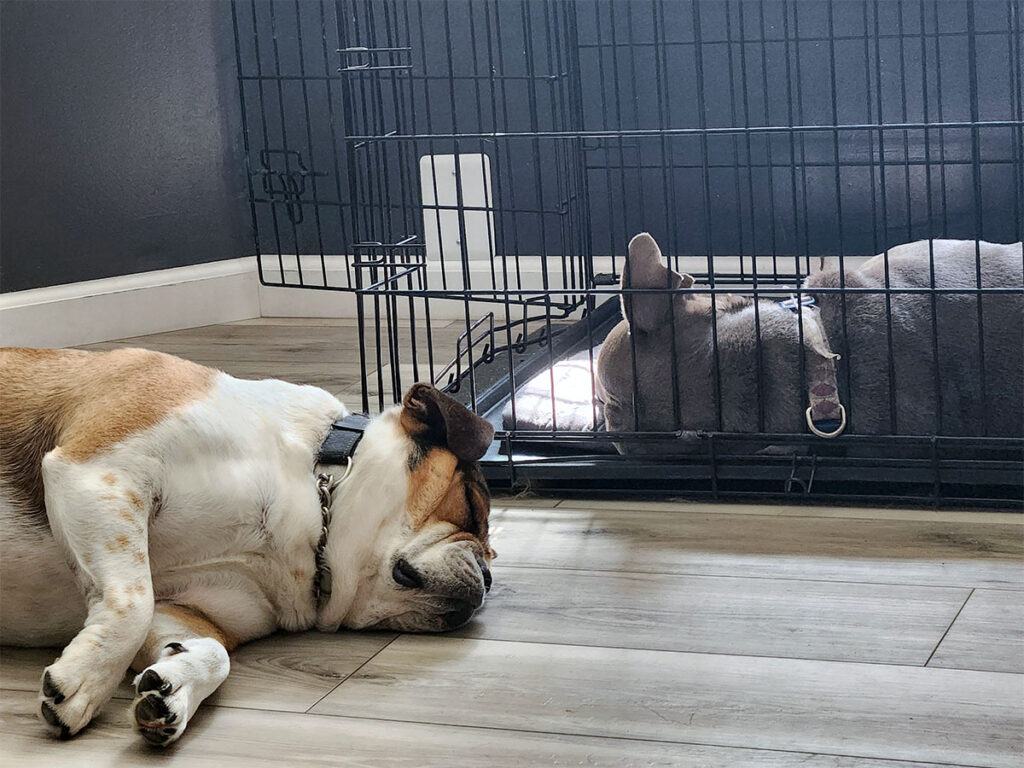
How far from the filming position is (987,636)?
1.78 m

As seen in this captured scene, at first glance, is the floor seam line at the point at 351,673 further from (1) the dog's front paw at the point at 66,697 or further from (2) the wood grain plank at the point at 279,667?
(1) the dog's front paw at the point at 66,697

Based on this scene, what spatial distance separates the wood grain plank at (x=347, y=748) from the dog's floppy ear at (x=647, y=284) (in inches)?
47.9

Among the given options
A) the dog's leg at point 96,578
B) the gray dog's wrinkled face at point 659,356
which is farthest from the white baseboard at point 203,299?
the dog's leg at point 96,578

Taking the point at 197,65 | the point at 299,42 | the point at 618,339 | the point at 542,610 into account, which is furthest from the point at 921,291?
the point at 197,65

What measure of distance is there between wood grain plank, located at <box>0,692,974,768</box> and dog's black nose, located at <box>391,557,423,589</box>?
288mm

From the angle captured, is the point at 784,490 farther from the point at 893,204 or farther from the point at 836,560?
the point at 893,204

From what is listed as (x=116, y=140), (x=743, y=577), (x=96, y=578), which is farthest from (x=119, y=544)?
(x=116, y=140)

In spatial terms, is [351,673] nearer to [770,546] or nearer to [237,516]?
[237,516]

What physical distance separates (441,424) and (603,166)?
2.34 m

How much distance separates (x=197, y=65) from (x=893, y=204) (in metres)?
2.55

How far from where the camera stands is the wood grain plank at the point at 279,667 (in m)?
1.69

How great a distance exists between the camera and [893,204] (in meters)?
3.89

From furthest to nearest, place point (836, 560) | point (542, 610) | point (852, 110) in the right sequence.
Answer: point (852, 110)
point (836, 560)
point (542, 610)

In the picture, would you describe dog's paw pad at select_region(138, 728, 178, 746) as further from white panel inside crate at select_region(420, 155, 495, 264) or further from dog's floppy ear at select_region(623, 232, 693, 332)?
white panel inside crate at select_region(420, 155, 495, 264)
